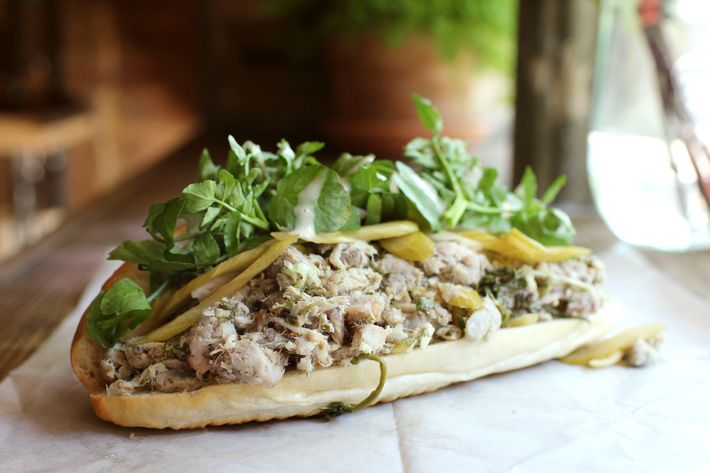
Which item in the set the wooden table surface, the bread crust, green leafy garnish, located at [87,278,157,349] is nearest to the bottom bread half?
the bread crust

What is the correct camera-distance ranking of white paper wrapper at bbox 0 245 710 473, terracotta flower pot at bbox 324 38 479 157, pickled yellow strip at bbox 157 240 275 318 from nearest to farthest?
1. white paper wrapper at bbox 0 245 710 473
2. pickled yellow strip at bbox 157 240 275 318
3. terracotta flower pot at bbox 324 38 479 157

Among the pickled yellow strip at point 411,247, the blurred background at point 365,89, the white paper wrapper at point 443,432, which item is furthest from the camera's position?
the blurred background at point 365,89

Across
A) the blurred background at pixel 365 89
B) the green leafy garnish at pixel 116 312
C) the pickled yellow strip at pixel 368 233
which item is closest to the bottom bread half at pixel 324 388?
the green leafy garnish at pixel 116 312

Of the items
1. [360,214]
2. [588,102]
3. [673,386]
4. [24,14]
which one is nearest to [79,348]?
[360,214]

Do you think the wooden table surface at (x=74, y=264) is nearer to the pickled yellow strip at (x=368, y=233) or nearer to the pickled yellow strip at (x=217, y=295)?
the pickled yellow strip at (x=217, y=295)

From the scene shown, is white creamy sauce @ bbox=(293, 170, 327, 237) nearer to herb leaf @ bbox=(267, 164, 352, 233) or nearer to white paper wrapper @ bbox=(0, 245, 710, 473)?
herb leaf @ bbox=(267, 164, 352, 233)

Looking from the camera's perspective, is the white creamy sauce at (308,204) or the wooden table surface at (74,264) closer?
the white creamy sauce at (308,204)
